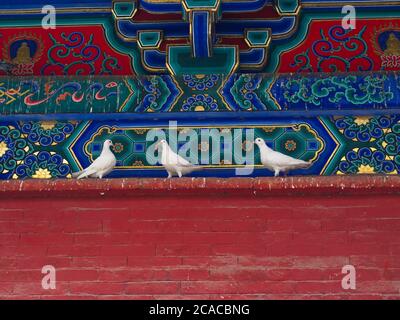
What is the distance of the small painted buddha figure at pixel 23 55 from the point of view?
5.09m

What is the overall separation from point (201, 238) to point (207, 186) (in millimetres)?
253

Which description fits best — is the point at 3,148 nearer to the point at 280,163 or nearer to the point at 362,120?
the point at 280,163

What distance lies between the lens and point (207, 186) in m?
4.54

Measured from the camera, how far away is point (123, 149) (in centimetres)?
→ 479

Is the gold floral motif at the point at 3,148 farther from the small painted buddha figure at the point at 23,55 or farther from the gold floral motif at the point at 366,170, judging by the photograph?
the gold floral motif at the point at 366,170

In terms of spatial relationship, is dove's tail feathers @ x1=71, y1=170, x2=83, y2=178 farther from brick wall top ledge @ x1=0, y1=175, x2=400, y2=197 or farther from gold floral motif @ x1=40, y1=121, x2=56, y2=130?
gold floral motif @ x1=40, y1=121, x2=56, y2=130

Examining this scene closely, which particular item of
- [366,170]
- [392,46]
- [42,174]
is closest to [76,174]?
[42,174]

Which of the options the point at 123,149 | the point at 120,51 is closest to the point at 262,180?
the point at 123,149

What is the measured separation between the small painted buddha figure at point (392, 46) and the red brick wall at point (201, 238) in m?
0.80

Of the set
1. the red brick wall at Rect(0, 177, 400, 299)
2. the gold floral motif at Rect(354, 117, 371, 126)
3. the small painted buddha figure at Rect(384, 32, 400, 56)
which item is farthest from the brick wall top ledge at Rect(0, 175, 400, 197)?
the small painted buddha figure at Rect(384, 32, 400, 56)

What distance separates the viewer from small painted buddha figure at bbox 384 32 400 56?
4.98 meters

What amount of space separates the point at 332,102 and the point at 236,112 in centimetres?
48

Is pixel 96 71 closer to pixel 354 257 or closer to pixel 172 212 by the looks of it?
pixel 172 212

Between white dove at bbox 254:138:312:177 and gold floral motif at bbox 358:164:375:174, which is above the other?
white dove at bbox 254:138:312:177
